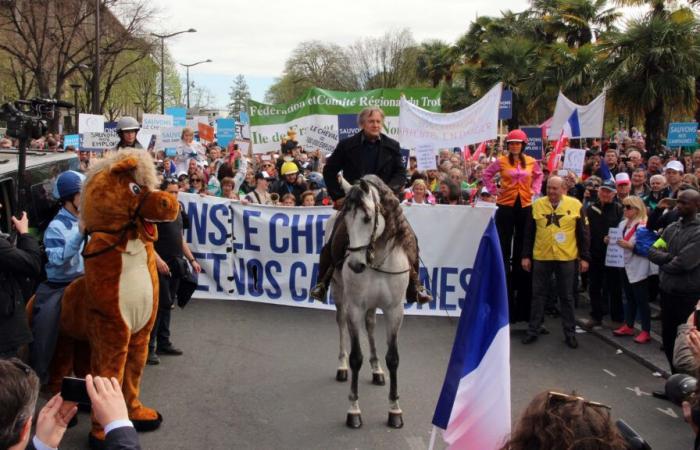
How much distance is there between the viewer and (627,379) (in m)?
6.91

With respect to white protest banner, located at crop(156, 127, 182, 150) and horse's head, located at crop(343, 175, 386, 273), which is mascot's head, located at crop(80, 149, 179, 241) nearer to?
horse's head, located at crop(343, 175, 386, 273)

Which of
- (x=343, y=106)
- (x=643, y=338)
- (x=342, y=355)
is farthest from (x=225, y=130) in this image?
(x=643, y=338)

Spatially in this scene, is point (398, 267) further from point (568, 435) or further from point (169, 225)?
point (568, 435)

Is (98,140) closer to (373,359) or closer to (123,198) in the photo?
(373,359)

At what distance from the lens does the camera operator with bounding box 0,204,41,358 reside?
449cm

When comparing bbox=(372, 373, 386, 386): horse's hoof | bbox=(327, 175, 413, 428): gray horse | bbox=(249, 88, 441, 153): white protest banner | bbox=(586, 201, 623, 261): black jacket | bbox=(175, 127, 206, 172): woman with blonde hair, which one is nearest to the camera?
bbox=(327, 175, 413, 428): gray horse

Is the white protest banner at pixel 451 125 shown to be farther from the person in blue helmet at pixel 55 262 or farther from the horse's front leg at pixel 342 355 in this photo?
the person in blue helmet at pixel 55 262

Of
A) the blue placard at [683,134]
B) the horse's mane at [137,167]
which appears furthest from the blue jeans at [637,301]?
the blue placard at [683,134]

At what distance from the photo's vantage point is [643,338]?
7.96m

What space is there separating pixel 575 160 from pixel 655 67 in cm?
685

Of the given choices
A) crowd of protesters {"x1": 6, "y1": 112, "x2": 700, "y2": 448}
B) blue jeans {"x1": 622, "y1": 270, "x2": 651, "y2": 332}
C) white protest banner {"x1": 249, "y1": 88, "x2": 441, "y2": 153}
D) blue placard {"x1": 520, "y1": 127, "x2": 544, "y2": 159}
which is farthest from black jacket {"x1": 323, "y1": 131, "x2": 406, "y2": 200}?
blue placard {"x1": 520, "y1": 127, "x2": 544, "y2": 159}

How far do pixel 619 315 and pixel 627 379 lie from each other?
83.5 inches

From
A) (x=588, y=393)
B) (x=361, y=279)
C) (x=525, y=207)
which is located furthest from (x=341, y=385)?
(x=525, y=207)

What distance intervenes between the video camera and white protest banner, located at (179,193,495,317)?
3.17 meters
